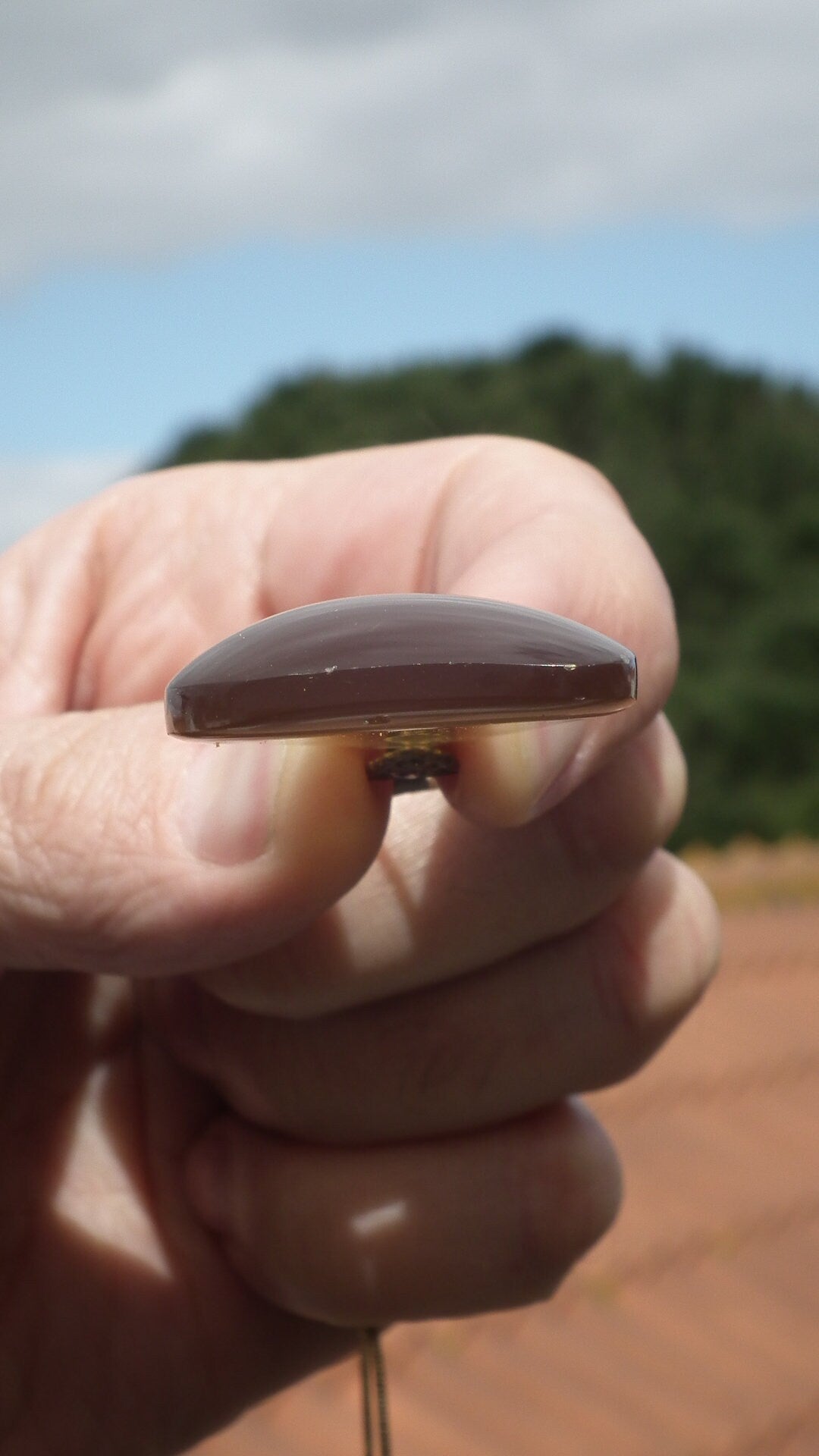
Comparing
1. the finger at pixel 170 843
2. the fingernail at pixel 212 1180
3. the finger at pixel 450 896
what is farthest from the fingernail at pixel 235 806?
the fingernail at pixel 212 1180

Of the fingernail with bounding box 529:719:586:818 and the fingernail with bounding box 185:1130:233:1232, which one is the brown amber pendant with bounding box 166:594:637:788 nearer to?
the fingernail with bounding box 529:719:586:818

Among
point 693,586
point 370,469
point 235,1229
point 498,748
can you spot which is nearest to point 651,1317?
point 235,1229

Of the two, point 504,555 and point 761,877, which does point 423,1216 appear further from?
point 761,877

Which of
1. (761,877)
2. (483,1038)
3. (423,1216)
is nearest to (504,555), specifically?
(483,1038)

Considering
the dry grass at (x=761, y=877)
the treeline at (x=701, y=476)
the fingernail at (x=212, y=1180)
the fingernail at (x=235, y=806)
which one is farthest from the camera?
the treeline at (x=701, y=476)

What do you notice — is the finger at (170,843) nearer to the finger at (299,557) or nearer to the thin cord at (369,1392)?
the finger at (299,557)

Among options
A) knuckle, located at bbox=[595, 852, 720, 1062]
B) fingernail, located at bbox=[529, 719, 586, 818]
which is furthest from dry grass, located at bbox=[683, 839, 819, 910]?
fingernail, located at bbox=[529, 719, 586, 818]

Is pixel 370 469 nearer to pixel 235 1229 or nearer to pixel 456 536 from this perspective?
pixel 456 536
